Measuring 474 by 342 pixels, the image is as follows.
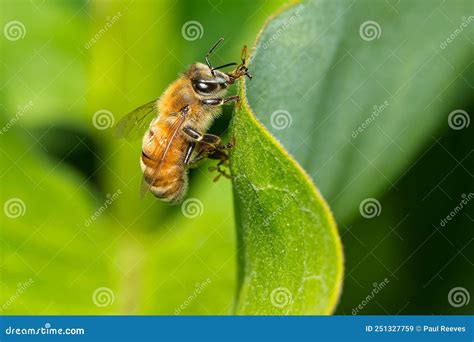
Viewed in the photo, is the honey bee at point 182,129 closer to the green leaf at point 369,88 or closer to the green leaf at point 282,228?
the green leaf at point 369,88

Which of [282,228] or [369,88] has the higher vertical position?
[369,88]

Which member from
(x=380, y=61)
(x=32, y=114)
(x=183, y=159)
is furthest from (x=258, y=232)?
(x=32, y=114)

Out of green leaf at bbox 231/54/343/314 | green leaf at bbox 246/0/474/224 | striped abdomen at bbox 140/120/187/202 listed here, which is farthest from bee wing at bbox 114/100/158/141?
green leaf at bbox 231/54/343/314

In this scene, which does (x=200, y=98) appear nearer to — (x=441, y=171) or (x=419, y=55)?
(x=419, y=55)

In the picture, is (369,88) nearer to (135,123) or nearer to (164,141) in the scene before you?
(164,141)

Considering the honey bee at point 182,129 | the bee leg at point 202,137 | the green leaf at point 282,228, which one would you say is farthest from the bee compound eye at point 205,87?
the green leaf at point 282,228

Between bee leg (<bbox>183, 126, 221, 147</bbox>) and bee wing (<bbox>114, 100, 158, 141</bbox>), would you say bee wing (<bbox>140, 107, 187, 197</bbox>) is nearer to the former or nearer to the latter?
bee leg (<bbox>183, 126, 221, 147</bbox>)

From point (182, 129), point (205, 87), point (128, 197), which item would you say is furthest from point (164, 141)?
point (128, 197)
